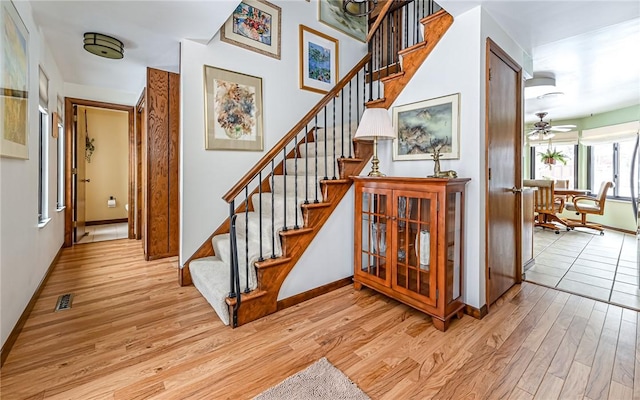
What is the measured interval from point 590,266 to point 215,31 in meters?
4.78

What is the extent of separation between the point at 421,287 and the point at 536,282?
5.18ft

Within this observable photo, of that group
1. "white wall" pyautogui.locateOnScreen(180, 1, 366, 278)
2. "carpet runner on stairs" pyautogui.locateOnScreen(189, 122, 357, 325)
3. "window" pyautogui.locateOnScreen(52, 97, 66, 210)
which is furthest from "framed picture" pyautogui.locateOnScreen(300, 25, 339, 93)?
"window" pyautogui.locateOnScreen(52, 97, 66, 210)

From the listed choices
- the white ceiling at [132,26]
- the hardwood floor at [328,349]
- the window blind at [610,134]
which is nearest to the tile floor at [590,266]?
the hardwood floor at [328,349]

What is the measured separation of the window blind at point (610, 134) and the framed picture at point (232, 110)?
6.53m

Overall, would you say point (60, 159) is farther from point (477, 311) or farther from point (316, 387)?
point (477, 311)

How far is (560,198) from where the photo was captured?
604 centimetres

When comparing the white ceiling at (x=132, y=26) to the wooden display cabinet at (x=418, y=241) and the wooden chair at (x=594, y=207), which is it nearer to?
the wooden display cabinet at (x=418, y=241)

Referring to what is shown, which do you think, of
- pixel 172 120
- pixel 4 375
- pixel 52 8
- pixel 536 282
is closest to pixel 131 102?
pixel 172 120

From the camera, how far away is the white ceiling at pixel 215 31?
2123 millimetres

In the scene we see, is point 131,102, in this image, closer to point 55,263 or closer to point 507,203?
point 55,263

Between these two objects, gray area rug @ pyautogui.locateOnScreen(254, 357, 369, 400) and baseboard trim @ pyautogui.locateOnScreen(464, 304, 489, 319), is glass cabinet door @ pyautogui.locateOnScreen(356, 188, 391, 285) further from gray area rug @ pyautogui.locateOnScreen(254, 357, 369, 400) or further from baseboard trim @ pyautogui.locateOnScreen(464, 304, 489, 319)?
gray area rug @ pyautogui.locateOnScreen(254, 357, 369, 400)

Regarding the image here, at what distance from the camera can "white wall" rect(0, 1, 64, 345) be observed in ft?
5.60

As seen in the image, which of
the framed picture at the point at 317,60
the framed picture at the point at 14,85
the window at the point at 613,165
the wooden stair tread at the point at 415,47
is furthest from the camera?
the window at the point at 613,165

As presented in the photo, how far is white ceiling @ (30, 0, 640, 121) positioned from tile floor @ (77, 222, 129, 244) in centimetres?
240
